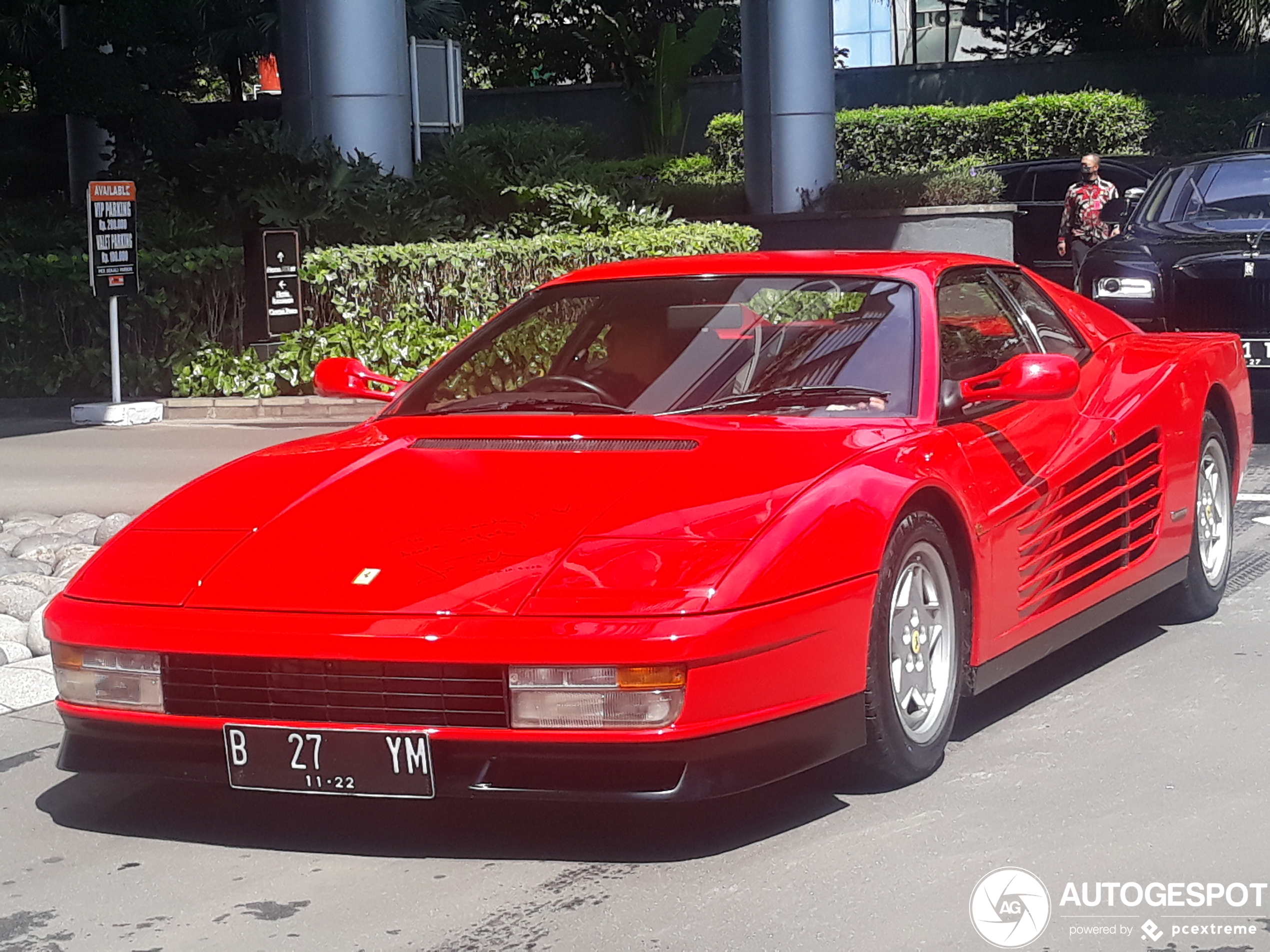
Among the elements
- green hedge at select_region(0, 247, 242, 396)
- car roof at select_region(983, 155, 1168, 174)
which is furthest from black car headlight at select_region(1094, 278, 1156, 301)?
car roof at select_region(983, 155, 1168, 174)

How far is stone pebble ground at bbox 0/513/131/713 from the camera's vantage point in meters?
6.50

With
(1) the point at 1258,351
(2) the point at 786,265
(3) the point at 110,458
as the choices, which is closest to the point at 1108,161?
(1) the point at 1258,351

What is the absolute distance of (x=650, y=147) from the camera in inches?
1412

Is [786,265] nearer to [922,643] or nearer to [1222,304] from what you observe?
[922,643]

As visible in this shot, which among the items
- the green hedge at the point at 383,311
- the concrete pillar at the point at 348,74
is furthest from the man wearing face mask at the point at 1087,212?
the concrete pillar at the point at 348,74

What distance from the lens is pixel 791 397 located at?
5.41 meters

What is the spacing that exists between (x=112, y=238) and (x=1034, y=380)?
1086 centimetres

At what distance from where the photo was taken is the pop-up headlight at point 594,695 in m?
4.20

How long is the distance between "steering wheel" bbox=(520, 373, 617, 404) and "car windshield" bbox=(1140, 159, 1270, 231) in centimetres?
807

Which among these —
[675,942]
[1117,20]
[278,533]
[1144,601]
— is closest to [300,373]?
[1144,601]

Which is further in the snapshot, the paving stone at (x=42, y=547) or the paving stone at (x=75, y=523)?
the paving stone at (x=75, y=523)

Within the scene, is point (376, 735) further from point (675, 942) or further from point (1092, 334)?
point (1092, 334)

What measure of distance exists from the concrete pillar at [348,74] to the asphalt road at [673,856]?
536 inches

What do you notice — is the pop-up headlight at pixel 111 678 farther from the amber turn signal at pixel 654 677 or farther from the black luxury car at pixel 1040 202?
the black luxury car at pixel 1040 202
